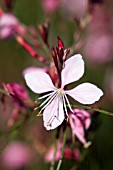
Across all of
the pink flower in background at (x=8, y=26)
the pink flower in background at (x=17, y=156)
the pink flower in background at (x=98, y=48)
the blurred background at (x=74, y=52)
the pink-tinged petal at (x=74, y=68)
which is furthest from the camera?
the pink flower in background at (x=98, y=48)

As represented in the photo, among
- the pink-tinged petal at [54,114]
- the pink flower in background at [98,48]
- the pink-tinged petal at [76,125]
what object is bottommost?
→ the pink-tinged petal at [76,125]

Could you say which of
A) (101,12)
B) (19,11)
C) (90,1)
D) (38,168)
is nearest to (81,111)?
(90,1)

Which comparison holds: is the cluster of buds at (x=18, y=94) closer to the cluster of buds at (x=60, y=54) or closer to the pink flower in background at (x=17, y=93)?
the pink flower in background at (x=17, y=93)

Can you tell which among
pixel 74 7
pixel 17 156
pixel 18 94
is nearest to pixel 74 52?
pixel 17 156

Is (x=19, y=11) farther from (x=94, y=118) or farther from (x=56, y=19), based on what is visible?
(x=94, y=118)

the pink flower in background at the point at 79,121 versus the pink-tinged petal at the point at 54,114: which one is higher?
the pink-tinged petal at the point at 54,114

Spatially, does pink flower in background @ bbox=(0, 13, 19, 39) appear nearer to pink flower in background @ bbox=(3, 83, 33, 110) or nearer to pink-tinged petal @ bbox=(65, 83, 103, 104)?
pink flower in background @ bbox=(3, 83, 33, 110)

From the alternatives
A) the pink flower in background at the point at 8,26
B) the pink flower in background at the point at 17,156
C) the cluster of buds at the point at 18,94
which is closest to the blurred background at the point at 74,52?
the pink flower in background at the point at 17,156
